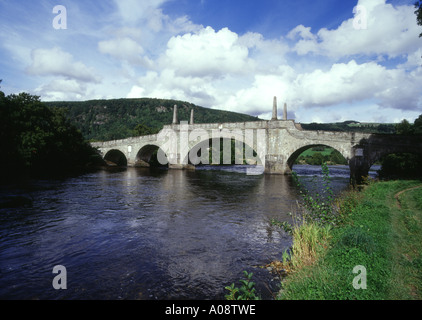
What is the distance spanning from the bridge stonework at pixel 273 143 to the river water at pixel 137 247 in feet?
48.8

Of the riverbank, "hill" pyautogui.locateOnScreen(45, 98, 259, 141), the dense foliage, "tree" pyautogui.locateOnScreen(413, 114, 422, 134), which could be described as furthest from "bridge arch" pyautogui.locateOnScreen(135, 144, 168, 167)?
"hill" pyautogui.locateOnScreen(45, 98, 259, 141)

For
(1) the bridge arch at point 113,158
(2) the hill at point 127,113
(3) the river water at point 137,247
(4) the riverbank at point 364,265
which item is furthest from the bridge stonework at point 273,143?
(2) the hill at point 127,113

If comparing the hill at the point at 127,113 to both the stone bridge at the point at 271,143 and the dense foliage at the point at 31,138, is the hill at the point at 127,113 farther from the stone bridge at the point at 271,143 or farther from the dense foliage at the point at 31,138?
the dense foliage at the point at 31,138

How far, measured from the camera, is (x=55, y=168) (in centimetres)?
3734

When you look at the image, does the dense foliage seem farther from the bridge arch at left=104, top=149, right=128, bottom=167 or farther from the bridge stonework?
the bridge stonework

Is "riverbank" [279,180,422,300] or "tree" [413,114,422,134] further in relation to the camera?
"tree" [413,114,422,134]

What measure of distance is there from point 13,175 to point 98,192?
49.4 feet

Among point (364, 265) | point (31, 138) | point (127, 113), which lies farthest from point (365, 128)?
point (364, 265)

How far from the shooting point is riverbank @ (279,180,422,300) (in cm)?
481

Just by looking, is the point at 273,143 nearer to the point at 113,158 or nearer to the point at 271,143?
the point at 271,143

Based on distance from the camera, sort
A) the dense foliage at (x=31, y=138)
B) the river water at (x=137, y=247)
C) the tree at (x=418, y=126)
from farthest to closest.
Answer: the tree at (x=418, y=126) < the dense foliage at (x=31, y=138) < the river water at (x=137, y=247)

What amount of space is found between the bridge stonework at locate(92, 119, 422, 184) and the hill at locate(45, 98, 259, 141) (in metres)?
86.5

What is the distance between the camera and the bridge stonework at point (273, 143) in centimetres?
2652
